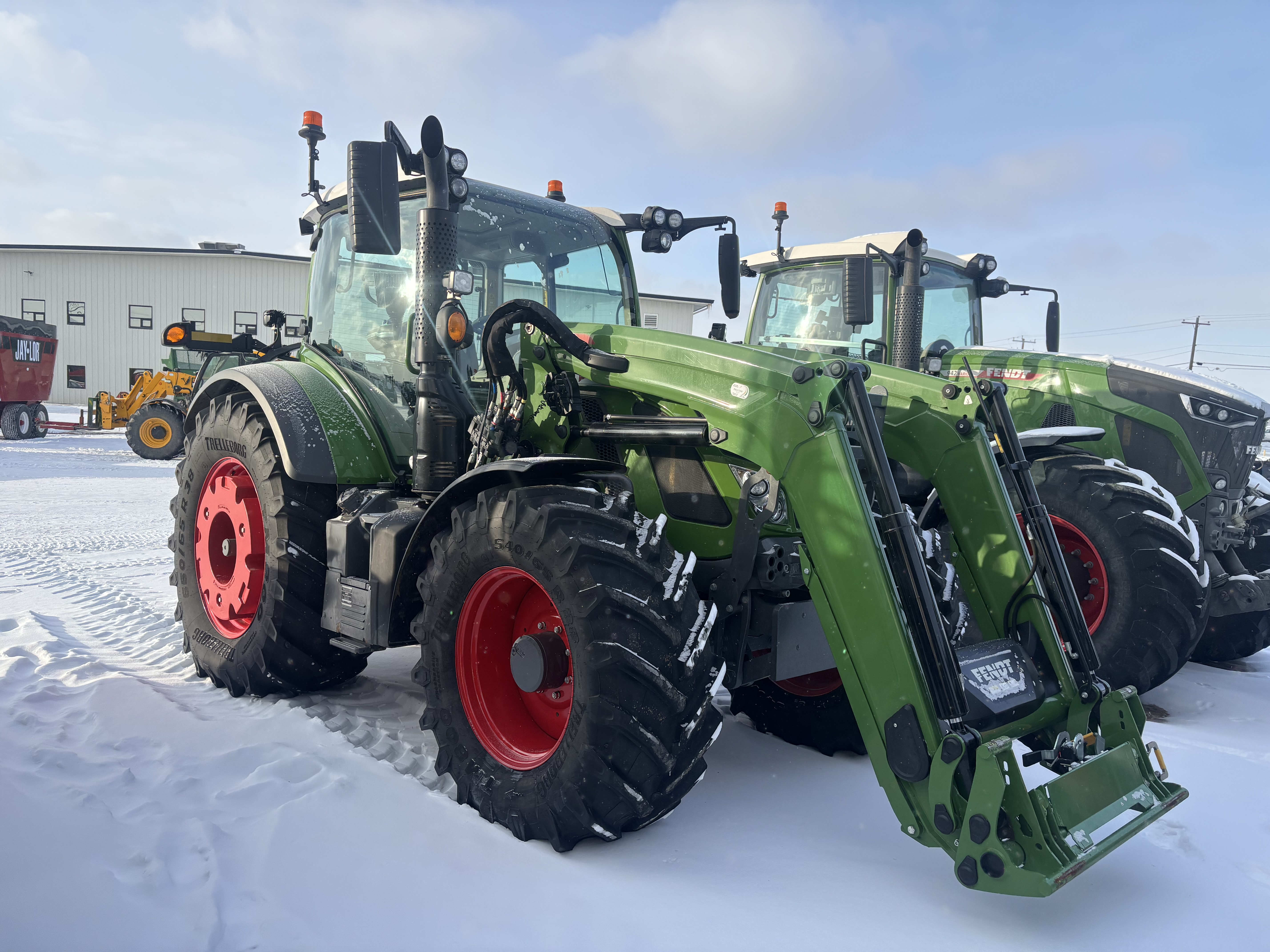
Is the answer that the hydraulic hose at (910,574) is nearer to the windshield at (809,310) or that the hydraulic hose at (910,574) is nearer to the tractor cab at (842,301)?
the tractor cab at (842,301)

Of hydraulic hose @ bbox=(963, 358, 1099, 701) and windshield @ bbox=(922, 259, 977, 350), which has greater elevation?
windshield @ bbox=(922, 259, 977, 350)

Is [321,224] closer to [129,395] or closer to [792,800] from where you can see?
[792,800]

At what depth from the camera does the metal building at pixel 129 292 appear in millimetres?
32688

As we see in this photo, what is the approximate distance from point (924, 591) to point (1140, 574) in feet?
8.65

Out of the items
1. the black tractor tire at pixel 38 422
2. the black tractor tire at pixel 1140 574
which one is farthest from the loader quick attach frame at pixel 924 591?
the black tractor tire at pixel 38 422

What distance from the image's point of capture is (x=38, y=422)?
20531 millimetres

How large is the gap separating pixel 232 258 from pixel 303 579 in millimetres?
32869

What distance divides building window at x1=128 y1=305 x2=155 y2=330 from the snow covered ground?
3293 cm

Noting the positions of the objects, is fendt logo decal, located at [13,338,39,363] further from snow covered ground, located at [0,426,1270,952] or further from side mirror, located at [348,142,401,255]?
side mirror, located at [348,142,401,255]

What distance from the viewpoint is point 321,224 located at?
183 inches

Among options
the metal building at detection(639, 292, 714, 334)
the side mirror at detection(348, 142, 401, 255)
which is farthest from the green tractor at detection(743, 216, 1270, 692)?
the metal building at detection(639, 292, 714, 334)

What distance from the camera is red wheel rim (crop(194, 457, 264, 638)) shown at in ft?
13.9

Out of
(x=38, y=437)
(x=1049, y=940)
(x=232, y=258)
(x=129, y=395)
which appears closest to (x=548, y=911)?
(x=1049, y=940)

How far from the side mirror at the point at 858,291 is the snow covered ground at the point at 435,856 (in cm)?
252
